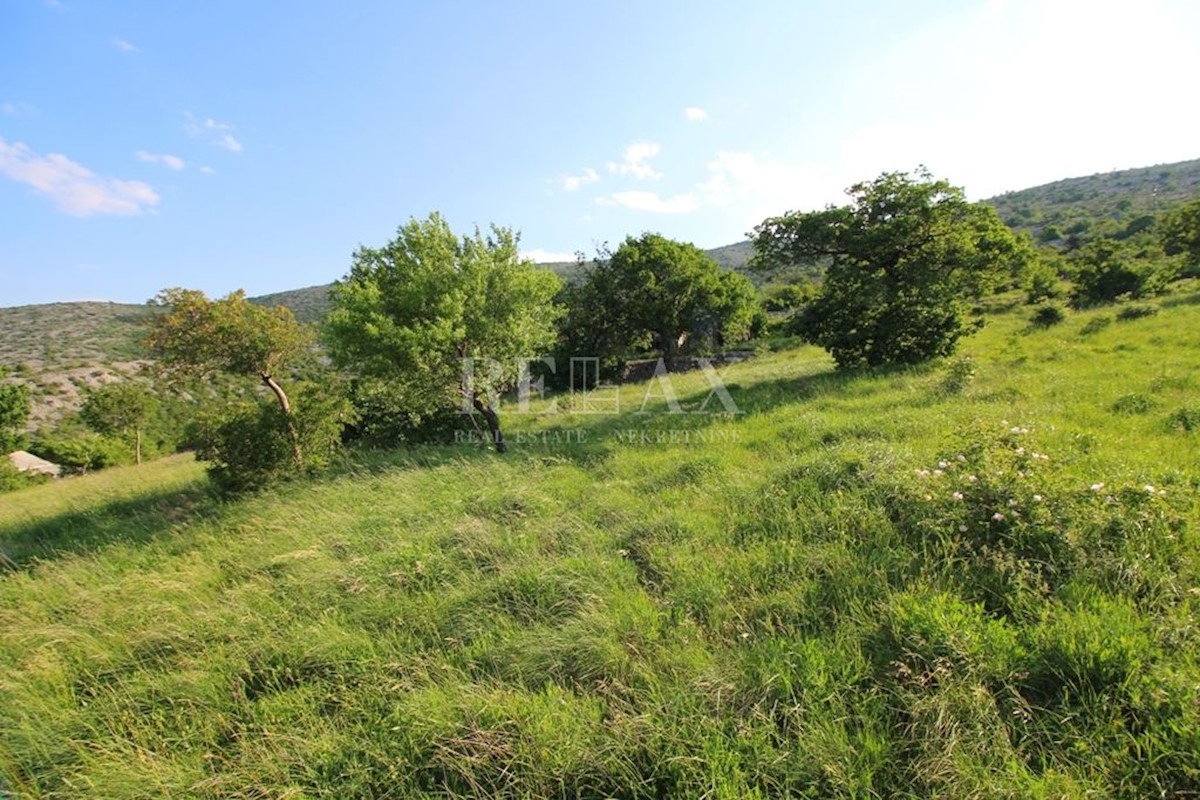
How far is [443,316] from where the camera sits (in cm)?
864

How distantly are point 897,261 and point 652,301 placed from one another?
13118mm

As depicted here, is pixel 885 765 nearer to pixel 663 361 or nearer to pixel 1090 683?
pixel 1090 683

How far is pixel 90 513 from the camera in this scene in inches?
369

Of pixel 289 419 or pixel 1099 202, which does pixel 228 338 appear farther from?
pixel 1099 202

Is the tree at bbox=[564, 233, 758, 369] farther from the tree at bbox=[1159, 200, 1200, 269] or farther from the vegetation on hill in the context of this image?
the vegetation on hill

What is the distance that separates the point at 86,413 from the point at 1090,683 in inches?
1425

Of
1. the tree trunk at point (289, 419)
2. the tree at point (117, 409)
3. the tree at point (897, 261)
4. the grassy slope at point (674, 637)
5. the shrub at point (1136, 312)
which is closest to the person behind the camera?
the grassy slope at point (674, 637)

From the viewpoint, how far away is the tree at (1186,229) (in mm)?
19797

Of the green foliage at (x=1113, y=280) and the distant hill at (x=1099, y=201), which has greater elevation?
the distant hill at (x=1099, y=201)

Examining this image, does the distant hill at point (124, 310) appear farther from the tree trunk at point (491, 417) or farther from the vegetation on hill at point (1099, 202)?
the tree trunk at point (491, 417)

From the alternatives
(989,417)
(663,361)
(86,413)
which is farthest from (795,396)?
(86,413)

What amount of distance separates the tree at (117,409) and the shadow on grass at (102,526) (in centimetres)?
1893

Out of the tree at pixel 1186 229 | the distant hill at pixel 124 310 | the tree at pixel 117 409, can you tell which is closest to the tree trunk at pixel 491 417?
the tree at pixel 117 409

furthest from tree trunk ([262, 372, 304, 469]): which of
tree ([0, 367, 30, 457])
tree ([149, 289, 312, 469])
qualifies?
tree ([0, 367, 30, 457])
